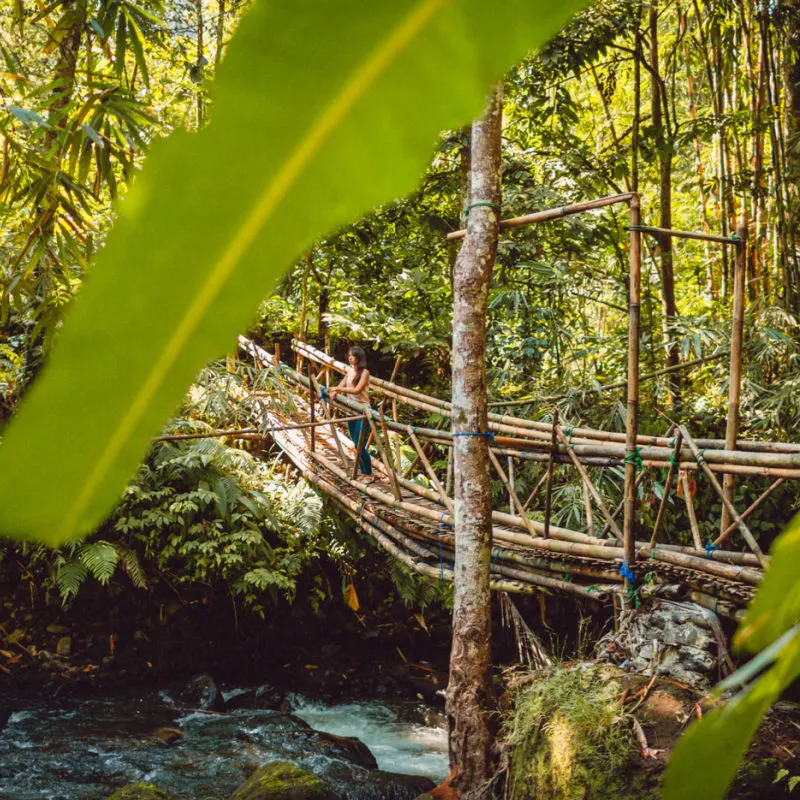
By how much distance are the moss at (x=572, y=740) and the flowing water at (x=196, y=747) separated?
1232 mm

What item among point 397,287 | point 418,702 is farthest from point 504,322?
point 418,702

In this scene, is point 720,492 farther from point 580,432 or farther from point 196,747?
point 196,747

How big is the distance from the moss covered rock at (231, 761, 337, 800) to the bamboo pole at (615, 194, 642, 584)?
4.97 feet

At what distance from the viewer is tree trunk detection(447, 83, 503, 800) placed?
210cm

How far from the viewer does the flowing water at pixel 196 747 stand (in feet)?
9.77

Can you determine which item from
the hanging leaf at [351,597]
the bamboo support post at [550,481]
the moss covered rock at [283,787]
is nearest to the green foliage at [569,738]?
the bamboo support post at [550,481]

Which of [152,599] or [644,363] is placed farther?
[644,363]

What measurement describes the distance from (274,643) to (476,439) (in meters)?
2.93

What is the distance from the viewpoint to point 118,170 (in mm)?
1728

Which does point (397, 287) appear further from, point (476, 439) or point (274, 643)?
point (274, 643)

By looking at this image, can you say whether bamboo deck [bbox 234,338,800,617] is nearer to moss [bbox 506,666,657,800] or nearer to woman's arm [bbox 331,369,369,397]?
woman's arm [bbox 331,369,369,397]

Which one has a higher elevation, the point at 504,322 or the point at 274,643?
the point at 504,322

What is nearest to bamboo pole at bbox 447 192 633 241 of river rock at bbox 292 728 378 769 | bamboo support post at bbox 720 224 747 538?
bamboo support post at bbox 720 224 747 538

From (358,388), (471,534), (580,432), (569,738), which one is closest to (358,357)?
(358,388)
